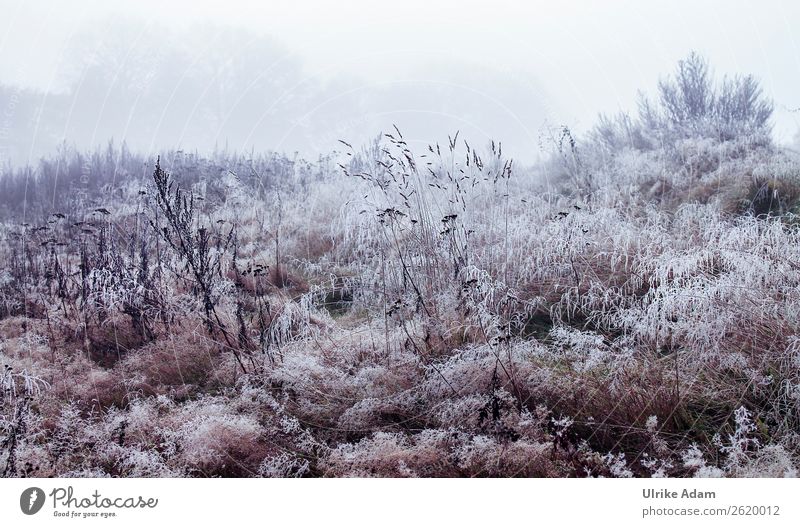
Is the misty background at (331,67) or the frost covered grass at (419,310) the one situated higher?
the misty background at (331,67)

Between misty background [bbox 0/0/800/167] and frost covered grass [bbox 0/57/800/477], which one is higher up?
misty background [bbox 0/0/800/167]

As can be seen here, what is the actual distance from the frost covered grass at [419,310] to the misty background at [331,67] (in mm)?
134

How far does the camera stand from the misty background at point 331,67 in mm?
2434

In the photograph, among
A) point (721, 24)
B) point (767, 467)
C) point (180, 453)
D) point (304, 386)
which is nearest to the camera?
point (767, 467)

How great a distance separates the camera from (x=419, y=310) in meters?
2.28

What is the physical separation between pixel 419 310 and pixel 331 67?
3.86 feet

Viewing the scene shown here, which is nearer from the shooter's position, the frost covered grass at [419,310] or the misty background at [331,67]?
the frost covered grass at [419,310]

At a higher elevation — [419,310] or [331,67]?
[331,67]

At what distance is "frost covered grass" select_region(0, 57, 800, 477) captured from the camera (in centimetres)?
185

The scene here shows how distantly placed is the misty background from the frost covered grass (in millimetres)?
134

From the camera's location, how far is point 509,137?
8.23 feet

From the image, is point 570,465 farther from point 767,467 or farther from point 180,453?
point 180,453
